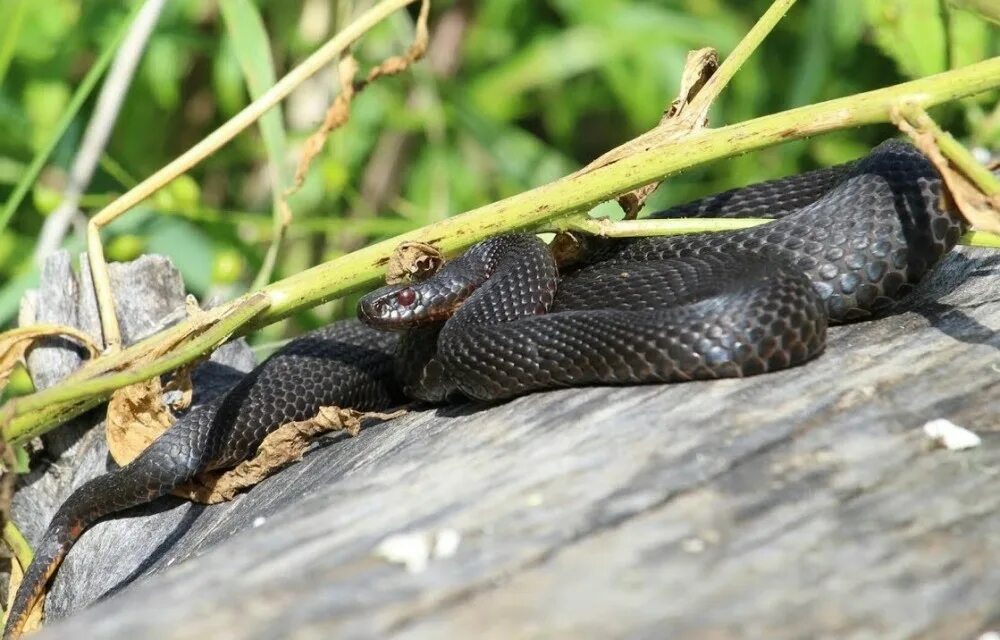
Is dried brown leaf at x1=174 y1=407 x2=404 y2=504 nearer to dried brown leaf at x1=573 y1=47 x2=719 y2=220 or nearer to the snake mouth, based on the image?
the snake mouth

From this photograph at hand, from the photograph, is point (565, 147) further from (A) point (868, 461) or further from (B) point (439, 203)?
(A) point (868, 461)

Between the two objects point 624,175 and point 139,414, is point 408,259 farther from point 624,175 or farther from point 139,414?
point 139,414

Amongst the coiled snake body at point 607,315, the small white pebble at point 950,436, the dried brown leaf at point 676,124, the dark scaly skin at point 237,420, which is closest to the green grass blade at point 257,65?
the dark scaly skin at point 237,420

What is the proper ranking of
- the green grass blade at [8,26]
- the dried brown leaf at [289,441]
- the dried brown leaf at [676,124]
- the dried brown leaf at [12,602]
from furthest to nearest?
1. the green grass blade at [8,26]
2. the dried brown leaf at [12,602]
3. the dried brown leaf at [289,441]
4. the dried brown leaf at [676,124]

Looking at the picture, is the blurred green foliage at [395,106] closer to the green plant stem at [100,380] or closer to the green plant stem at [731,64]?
the green plant stem at [100,380]

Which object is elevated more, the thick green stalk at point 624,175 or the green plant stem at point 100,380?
the thick green stalk at point 624,175

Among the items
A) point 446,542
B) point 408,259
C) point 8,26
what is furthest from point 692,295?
Answer: point 8,26

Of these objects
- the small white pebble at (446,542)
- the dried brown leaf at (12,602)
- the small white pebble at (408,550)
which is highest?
the small white pebble at (408,550)
